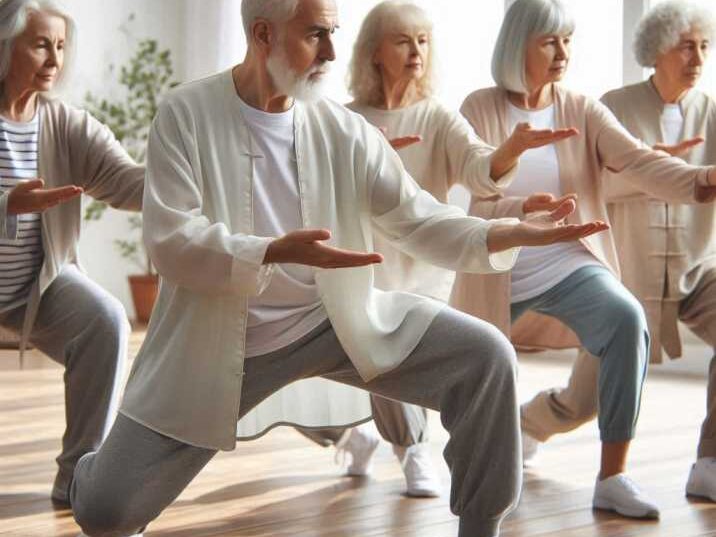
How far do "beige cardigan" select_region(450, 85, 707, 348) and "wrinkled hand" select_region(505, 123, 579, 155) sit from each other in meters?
0.32

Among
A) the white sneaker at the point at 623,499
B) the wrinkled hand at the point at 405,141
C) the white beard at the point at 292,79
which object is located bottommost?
the white sneaker at the point at 623,499

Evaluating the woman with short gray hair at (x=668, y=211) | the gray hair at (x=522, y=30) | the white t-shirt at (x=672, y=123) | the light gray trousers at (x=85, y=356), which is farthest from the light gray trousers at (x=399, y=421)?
the white t-shirt at (x=672, y=123)

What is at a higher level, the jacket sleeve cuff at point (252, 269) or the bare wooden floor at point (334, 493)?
the jacket sleeve cuff at point (252, 269)

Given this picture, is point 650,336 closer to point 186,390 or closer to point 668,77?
point 668,77

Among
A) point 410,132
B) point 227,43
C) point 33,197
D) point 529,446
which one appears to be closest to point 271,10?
point 33,197

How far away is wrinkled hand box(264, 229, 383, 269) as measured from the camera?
2322 mm

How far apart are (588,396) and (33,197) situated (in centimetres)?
160

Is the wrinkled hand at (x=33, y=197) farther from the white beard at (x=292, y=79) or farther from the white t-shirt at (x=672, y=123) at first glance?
the white t-shirt at (x=672, y=123)

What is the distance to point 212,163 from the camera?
8.59 feet

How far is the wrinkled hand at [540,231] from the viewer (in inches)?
97.3

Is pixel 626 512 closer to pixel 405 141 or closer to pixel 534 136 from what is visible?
pixel 534 136

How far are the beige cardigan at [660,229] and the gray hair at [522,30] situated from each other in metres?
0.36

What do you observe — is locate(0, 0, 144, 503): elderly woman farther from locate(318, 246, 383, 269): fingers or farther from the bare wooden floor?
locate(318, 246, 383, 269): fingers

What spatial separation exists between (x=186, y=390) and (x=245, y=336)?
5.9 inches
